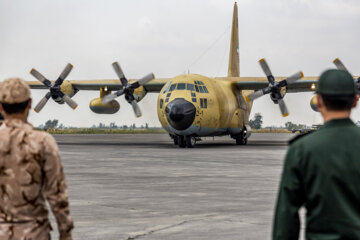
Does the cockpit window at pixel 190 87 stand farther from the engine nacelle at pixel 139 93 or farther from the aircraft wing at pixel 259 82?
the engine nacelle at pixel 139 93

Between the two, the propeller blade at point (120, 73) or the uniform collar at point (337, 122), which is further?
the propeller blade at point (120, 73)

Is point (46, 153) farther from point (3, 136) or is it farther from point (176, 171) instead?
point (176, 171)

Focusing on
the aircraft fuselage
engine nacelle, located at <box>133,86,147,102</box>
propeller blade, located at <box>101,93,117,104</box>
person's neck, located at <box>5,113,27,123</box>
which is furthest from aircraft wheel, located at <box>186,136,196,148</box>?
person's neck, located at <box>5,113,27,123</box>

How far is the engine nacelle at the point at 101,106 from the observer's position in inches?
1475

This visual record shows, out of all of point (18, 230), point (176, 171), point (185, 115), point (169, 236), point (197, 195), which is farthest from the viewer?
point (185, 115)

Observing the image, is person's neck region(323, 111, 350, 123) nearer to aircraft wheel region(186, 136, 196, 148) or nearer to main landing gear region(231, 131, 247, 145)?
aircraft wheel region(186, 136, 196, 148)

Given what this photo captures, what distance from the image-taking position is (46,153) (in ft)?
11.6

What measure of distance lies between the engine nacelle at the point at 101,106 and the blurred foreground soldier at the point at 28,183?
33905mm

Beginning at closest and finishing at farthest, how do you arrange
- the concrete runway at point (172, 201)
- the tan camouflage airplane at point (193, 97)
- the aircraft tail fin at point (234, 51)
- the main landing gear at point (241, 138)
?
the concrete runway at point (172, 201) < the tan camouflage airplane at point (193, 97) < the main landing gear at point (241, 138) < the aircraft tail fin at point (234, 51)

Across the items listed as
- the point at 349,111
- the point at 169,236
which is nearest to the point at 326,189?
the point at 349,111

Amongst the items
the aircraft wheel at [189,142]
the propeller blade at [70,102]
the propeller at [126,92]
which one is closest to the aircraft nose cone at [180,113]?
the aircraft wheel at [189,142]

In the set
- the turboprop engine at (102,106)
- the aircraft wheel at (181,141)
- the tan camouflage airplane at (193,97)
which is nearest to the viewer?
the tan camouflage airplane at (193,97)

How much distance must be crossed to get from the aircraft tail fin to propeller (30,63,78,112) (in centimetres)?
1283

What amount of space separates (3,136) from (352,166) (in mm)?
2147
